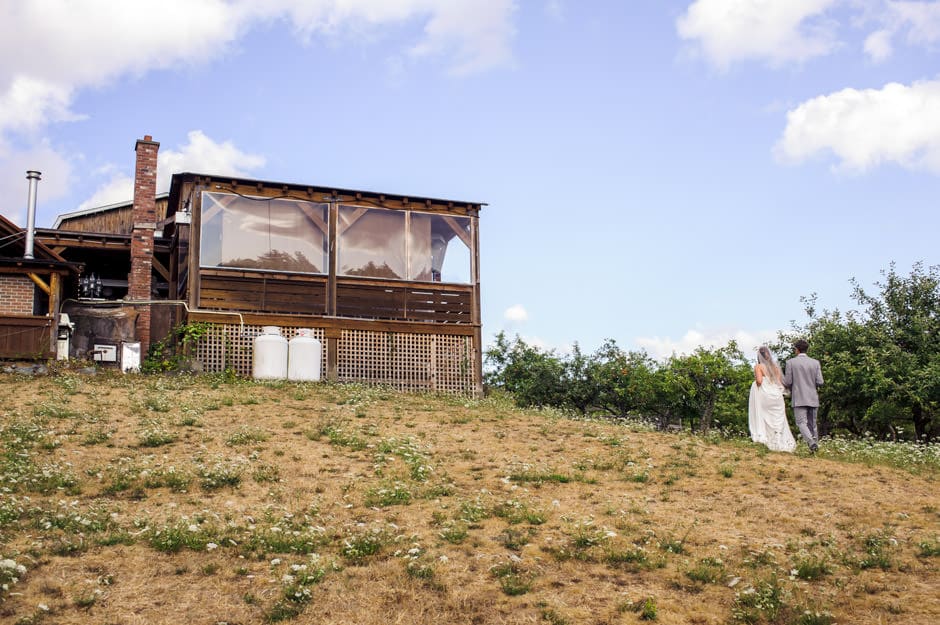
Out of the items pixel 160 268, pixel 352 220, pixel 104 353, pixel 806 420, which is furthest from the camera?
pixel 160 268

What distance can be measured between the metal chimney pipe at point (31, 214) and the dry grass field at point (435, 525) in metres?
10.3

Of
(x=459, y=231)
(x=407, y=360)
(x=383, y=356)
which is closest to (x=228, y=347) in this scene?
(x=383, y=356)

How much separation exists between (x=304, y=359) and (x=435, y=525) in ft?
42.2

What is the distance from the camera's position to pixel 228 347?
76.8 ft

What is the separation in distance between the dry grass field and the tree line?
743 centimetres

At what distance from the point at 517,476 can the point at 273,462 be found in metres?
3.72

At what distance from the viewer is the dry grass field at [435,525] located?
8.39 metres

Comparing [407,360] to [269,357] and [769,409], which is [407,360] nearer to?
[269,357]

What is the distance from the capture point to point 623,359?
81.5 ft

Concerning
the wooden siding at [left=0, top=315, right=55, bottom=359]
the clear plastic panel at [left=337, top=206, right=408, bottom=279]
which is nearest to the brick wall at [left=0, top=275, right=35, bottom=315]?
the wooden siding at [left=0, top=315, right=55, bottom=359]

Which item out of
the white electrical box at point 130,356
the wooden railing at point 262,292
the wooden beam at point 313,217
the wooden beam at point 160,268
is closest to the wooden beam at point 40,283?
the white electrical box at point 130,356

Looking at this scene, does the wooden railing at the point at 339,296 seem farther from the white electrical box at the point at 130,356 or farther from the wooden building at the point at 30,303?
the wooden building at the point at 30,303

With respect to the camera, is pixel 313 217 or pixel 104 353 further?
pixel 313 217

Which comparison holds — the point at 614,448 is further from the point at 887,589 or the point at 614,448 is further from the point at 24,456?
the point at 24,456
